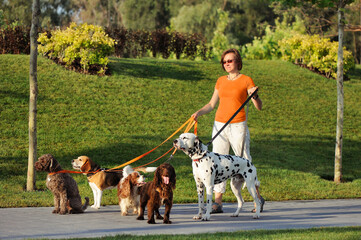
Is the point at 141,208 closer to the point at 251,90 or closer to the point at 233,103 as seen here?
the point at 233,103

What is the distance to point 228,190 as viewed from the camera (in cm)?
1227

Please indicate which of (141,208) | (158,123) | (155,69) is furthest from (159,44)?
(141,208)

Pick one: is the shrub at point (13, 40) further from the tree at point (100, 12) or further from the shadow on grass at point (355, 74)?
the tree at point (100, 12)

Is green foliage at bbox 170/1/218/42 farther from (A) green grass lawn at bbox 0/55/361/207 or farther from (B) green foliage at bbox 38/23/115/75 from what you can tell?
(B) green foliage at bbox 38/23/115/75

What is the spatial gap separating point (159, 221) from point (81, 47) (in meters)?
13.8

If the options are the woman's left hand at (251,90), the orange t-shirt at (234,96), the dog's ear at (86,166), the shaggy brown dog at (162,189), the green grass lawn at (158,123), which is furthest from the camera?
the green grass lawn at (158,123)

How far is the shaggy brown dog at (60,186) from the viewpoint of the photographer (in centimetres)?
816

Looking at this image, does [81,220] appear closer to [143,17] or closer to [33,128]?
[33,128]

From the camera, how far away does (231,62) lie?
848cm

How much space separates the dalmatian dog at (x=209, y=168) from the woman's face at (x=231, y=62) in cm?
154

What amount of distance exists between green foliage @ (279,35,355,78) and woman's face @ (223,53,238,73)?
18.6 metres

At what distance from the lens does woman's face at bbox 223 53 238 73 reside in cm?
848

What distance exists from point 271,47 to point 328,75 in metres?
6.37

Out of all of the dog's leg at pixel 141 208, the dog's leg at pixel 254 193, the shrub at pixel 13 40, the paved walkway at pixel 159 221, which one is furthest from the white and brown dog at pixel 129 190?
the shrub at pixel 13 40
